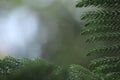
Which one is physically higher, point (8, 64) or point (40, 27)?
point (40, 27)

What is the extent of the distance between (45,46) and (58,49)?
80 centimetres

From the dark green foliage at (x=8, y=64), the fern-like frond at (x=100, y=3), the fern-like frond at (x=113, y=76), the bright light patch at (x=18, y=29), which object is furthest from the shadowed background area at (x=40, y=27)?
the dark green foliage at (x=8, y=64)

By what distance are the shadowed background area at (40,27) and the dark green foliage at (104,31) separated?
27.3 feet

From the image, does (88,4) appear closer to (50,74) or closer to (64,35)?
(50,74)

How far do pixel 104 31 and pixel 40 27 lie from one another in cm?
1179

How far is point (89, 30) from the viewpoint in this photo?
5.31 feet

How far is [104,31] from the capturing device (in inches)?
65.2

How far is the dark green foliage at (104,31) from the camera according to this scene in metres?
1.59

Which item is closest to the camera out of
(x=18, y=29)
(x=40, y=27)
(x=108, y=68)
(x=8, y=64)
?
(x=8, y=64)

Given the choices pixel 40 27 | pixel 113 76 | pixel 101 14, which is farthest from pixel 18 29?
pixel 113 76

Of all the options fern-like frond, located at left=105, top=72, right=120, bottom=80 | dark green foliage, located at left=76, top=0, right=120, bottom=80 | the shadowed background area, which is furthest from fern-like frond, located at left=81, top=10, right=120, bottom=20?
the shadowed background area

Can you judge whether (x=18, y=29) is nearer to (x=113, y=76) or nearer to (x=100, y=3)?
(x=100, y=3)

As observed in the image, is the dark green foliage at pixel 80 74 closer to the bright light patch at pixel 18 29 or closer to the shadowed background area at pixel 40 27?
the shadowed background area at pixel 40 27

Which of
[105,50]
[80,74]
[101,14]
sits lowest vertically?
[80,74]
